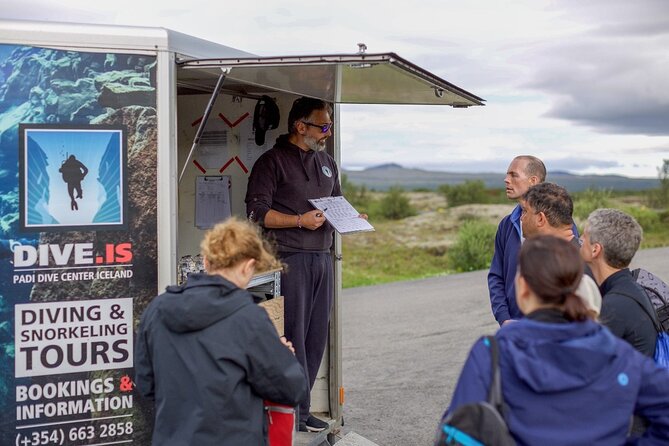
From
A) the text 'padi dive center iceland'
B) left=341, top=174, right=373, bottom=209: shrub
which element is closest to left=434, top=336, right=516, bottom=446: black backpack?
the text 'padi dive center iceland'

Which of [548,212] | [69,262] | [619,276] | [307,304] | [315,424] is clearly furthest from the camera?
[315,424]

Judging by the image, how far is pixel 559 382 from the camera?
2260mm

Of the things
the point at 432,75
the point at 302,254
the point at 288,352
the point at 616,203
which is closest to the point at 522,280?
the point at 288,352

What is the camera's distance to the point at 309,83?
4.64m

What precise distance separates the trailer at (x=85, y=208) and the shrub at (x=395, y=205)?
3652 cm

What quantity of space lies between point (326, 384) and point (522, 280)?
3.40 metres

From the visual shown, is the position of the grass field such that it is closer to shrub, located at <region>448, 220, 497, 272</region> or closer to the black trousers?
shrub, located at <region>448, 220, 497, 272</region>

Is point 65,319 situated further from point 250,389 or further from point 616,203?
point 616,203

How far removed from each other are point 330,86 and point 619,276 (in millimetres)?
2163

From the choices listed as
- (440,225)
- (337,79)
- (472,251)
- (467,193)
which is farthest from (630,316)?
(467,193)

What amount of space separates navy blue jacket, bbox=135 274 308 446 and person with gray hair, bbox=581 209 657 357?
1.19 metres

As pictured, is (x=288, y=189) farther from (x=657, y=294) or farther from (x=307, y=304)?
(x=657, y=294)

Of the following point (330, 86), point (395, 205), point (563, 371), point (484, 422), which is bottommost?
point (395, 205)

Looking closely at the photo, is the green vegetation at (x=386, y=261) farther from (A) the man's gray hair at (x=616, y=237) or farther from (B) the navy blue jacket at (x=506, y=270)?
(A) the man's gray hair at (x=616, y=237)
